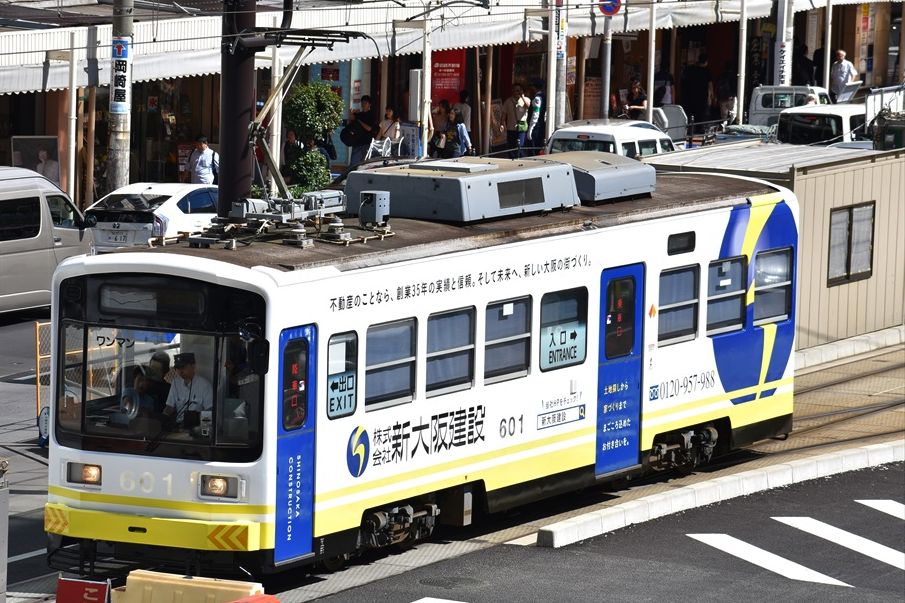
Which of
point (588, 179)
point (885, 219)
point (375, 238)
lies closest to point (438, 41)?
point (885, 219)

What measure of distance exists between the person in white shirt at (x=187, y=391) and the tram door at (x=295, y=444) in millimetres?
497

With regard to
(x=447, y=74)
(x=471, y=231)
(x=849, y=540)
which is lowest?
(x=849, y=540)

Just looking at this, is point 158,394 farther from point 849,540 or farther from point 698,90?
point 698,90

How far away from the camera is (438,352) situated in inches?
533

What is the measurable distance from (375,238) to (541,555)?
2.71 m

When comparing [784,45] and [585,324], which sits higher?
[784,45]

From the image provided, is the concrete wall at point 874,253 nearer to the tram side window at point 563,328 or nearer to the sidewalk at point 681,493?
the sidewalk at point 681,493

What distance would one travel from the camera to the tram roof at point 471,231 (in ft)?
41.3

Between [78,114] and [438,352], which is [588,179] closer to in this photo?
[438,352]

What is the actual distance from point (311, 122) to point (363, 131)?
605cm

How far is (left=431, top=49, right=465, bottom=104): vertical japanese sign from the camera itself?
3581cm

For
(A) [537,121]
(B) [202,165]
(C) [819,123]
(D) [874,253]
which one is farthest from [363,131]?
(D) [874,253]

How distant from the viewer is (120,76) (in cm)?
2280

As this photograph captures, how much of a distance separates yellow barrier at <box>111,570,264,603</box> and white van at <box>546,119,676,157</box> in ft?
67.9
